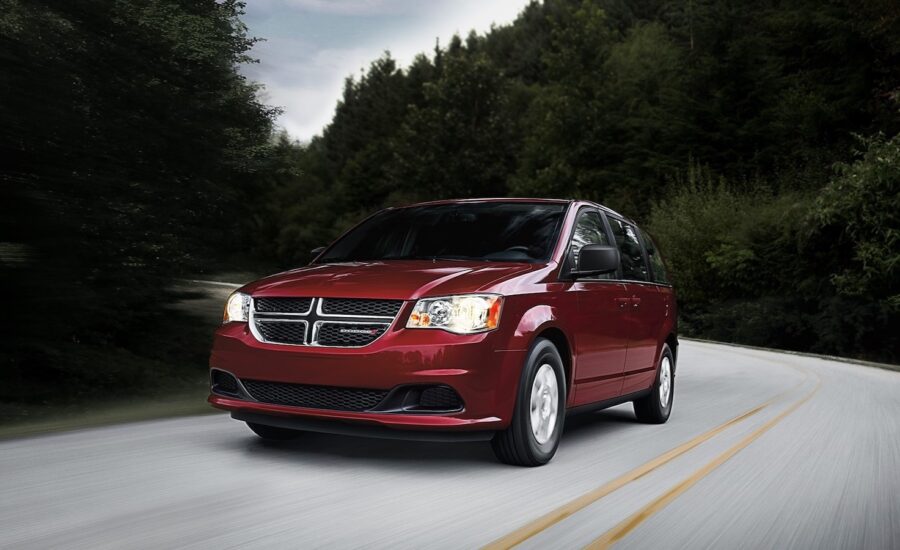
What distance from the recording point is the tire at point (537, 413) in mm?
6406

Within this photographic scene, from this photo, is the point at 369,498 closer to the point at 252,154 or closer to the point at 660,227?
the point at 252,154

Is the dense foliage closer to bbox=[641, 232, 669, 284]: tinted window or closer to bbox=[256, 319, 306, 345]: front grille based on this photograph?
bbox=[256, 319, 306, 345]: front grille

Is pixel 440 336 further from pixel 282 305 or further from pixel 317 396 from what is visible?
pixel 282 305

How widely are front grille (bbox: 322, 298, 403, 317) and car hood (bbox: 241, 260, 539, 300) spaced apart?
35 mm

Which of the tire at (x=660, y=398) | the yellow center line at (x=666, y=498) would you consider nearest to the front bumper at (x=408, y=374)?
the yellow center line at (x=666, y=498)

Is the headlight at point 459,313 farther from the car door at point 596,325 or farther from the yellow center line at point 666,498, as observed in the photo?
the yellow center line at point 666,498

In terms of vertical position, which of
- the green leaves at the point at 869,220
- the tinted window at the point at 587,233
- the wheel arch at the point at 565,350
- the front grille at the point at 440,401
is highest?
the green leaves at the point at 869,220

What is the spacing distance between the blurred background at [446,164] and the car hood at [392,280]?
3035mm

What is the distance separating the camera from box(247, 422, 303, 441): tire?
720cm

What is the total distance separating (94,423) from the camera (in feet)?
26.9

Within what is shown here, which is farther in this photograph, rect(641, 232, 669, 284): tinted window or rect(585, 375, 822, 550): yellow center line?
rect(641, 232, 669, 284): tinted window

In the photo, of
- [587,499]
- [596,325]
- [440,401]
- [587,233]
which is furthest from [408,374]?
[587,233]

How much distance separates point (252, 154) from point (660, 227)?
3008 cm

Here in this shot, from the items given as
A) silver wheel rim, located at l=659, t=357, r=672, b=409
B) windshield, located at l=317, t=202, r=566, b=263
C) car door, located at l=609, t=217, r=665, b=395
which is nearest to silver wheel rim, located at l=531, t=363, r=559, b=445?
windshield, located at l=317, t=202, r=566, b=263
